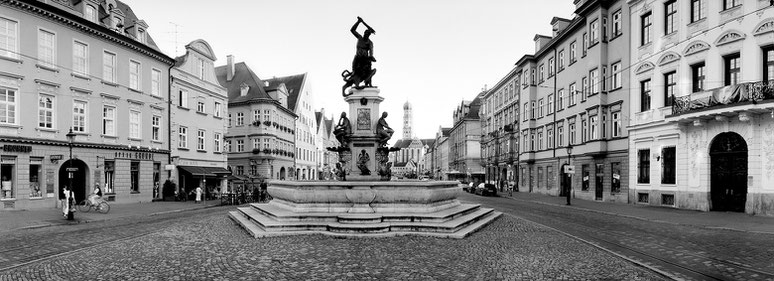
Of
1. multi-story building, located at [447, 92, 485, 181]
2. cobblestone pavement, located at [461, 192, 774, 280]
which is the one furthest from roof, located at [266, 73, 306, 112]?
cobblestone pavement, located at [461, 192, 774, 280]

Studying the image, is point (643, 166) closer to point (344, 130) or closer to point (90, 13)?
point (344, 130)

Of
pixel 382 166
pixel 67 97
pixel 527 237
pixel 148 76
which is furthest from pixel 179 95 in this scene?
pixel 527 237

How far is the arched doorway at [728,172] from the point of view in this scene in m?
20.8

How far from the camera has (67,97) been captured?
2500 cm

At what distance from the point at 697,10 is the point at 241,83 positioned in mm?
46726

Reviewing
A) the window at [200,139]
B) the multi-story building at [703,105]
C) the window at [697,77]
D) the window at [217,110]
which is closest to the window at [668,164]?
the multi-story building at [703,105]

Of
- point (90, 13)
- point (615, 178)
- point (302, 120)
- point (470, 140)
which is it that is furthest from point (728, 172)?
point (470, 140)

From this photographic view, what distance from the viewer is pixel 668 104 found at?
24.8 m

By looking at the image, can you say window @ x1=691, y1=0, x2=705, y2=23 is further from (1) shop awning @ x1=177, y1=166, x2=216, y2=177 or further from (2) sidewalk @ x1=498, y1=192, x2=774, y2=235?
(1) shop awning @ x1=177, y1=166, x2=216, y2=177

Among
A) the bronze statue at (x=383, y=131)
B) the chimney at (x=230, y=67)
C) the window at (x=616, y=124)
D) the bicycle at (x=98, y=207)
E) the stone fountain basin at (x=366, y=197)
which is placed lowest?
the bicycle at (x=98, y=207)

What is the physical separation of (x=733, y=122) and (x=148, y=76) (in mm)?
33321

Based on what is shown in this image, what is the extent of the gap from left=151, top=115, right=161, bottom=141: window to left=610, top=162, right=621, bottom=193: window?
30.5 m

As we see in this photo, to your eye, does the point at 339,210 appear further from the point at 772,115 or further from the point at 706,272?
the point at 772,115

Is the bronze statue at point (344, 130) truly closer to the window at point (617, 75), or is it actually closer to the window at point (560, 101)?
the window at point (617, 75)
